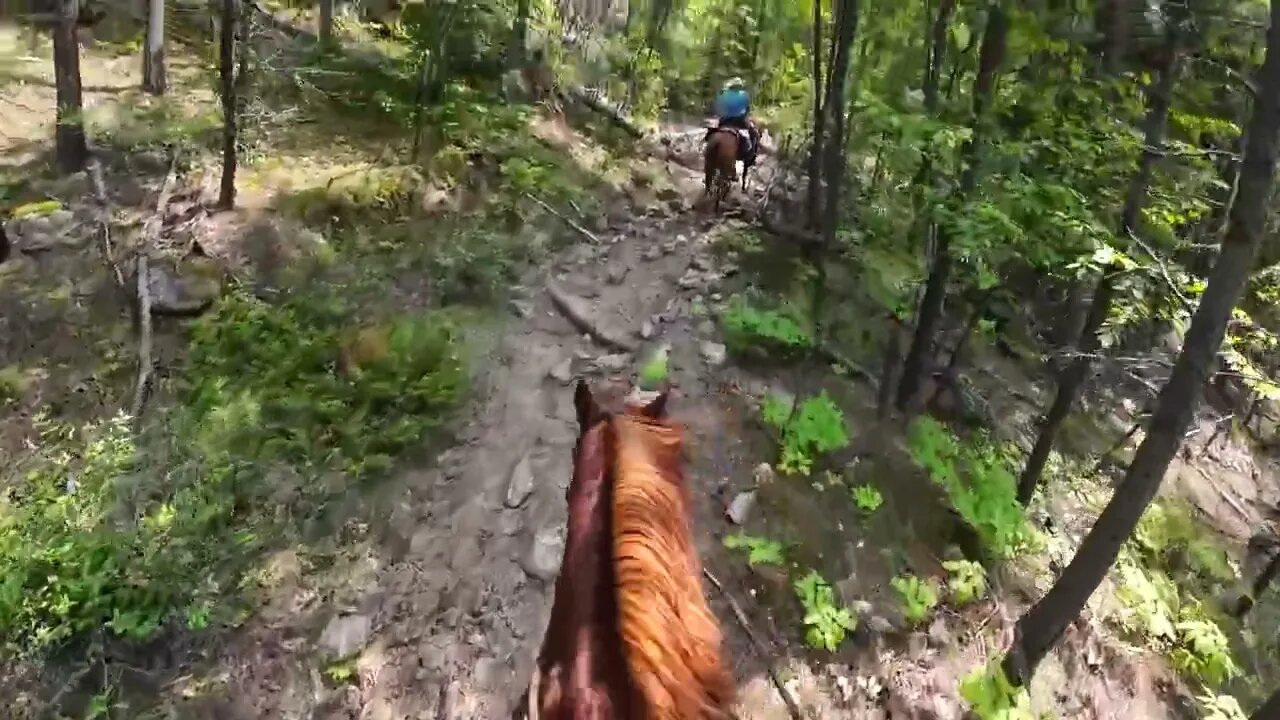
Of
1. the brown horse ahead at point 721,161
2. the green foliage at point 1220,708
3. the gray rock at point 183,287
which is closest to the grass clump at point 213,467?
the gray rock at point 183,287

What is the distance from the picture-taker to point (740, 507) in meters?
6.54

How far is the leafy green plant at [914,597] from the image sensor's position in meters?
6.31

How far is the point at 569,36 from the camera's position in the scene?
603 inches

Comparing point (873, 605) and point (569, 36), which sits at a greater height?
point (569, 36)

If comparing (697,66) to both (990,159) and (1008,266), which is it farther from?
(990,159)

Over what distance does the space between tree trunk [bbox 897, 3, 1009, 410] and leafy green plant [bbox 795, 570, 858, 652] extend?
283 centimetres

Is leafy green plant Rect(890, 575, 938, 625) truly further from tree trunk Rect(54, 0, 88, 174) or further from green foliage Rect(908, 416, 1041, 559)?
tree trunk Rect(54, 0, 88, 174)

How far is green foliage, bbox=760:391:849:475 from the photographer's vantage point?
7.07m

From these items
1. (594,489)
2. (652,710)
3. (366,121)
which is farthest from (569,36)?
(652,710)

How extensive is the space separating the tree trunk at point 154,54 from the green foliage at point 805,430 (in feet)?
34.9

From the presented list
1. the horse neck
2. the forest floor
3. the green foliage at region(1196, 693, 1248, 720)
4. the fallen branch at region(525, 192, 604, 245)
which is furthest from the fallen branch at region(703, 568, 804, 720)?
the fallen branch at region(525, 192, 604, 245)

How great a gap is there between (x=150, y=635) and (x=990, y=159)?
6988 millimetres

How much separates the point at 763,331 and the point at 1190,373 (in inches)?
152

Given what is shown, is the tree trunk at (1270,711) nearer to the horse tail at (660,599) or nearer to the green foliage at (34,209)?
the horse tail at (660,599)
